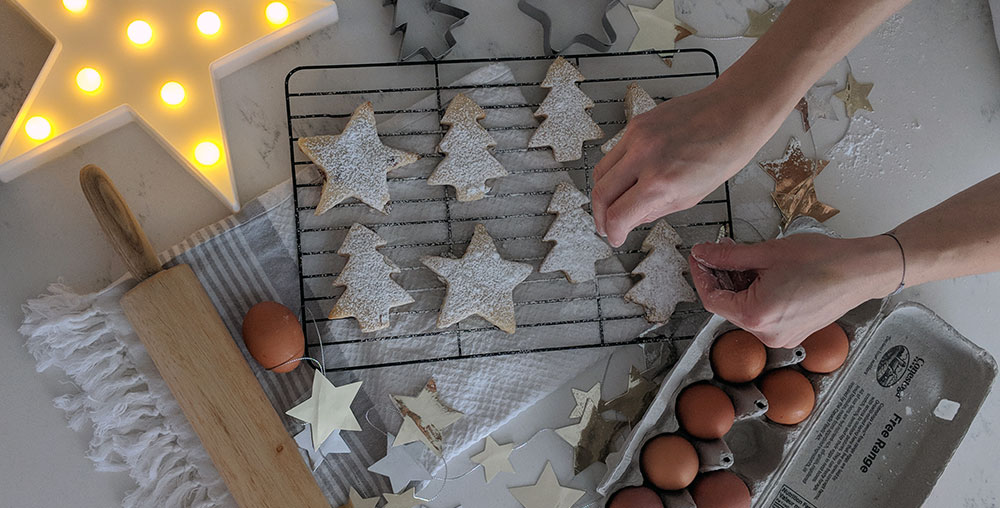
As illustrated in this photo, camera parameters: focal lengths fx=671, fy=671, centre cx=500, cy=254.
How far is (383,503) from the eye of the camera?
133 centimetres

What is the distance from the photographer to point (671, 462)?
1.23 m

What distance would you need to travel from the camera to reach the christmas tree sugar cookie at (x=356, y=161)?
130 cm

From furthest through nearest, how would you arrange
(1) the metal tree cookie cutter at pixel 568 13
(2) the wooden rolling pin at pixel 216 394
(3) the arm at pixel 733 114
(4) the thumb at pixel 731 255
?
(1) the metal tree cookie cutter at pixel 568 13 → (2) the wooden rolling pin at pixel 216 394 → (4) the thumb at pixel 731 255 → (3) the arm at pixel 733 114

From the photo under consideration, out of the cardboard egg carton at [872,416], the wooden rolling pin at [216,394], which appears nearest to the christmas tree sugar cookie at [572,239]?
the cardboard egg carton at [872,416]

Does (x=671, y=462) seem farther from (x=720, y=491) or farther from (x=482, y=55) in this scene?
(x=482, y=55)

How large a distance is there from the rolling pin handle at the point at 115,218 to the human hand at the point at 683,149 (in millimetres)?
822

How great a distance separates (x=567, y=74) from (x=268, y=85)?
2.06ft

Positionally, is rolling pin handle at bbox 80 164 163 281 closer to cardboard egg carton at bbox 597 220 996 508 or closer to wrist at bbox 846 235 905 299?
cardboard egg carton at bbox 597 220 996 508

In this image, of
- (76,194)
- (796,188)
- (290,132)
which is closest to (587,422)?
(796,188)

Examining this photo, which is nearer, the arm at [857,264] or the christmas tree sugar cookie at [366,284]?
the arm at [857,264]

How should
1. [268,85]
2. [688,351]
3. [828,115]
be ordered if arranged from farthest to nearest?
[828,115] → [268,85] → [688,351]

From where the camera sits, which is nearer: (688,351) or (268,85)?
(688,351)

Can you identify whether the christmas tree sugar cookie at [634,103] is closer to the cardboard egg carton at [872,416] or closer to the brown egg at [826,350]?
the cardboard egg carton at [872,416]

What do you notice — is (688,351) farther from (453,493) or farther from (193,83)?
(193,83)
